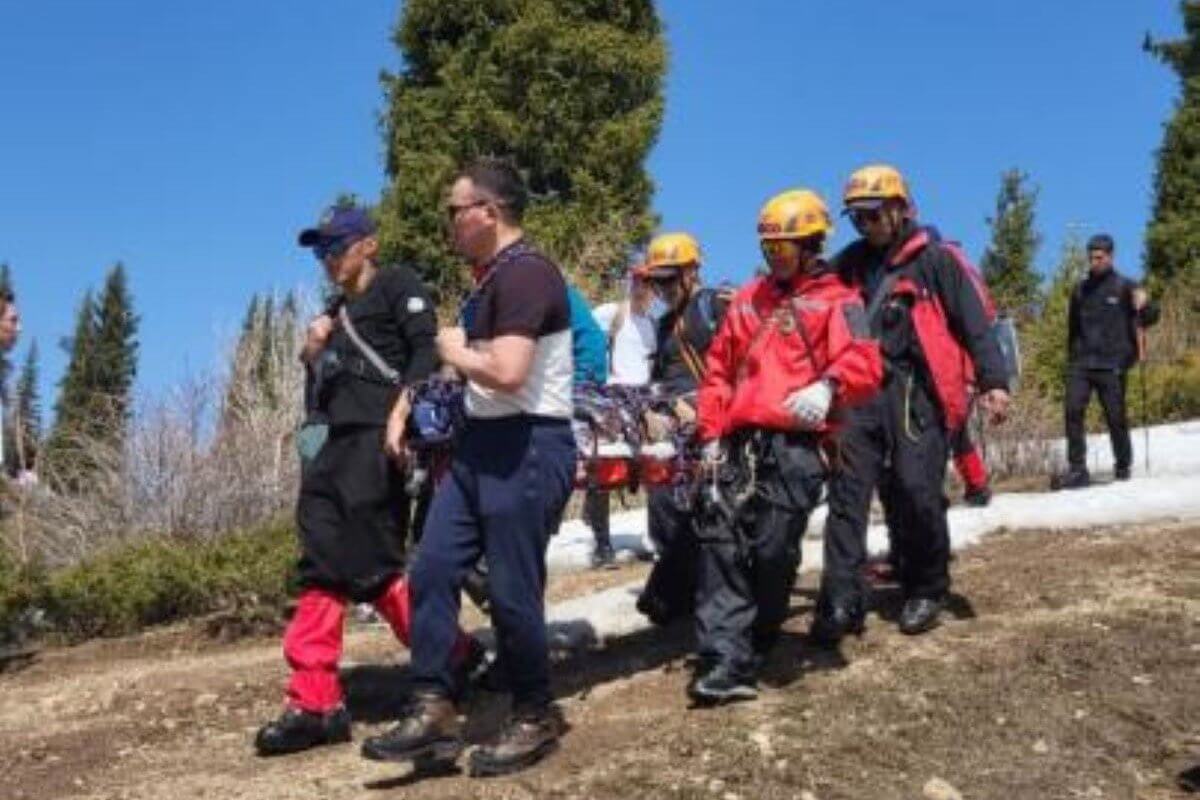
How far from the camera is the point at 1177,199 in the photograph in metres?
27.6

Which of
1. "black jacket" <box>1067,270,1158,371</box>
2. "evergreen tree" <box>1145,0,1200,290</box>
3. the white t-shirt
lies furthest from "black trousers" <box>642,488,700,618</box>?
"evergreen tree" <box>1145,0,1200,290</box>

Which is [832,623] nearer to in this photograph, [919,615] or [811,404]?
[919,615]

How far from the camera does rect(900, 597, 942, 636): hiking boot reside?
6.34m

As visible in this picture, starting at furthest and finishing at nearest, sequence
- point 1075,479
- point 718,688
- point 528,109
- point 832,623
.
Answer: point 528,109 → point 1075,479 → point 832,623 → point 718,688

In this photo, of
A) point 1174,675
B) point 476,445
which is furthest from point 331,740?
point 1174,675

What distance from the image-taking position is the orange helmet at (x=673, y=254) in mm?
6945

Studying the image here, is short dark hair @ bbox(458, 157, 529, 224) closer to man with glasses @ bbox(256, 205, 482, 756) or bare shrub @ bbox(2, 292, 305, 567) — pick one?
man with glasses @ bbox(256, 205, 482, 756)

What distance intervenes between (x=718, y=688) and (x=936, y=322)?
192cm

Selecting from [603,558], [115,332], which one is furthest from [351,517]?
[115,332]

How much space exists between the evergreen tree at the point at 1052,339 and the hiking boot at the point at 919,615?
33.7 ft

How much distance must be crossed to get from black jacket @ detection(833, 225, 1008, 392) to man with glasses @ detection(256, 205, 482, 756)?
1952 mm

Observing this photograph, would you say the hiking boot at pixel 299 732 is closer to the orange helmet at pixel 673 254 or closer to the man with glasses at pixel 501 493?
the man with glasses at pixel 501 493

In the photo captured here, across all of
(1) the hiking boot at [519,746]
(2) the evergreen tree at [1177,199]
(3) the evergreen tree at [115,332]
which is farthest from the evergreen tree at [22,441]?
(3) the evergreen tree at [115,332]

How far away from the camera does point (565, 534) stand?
10609 mm
